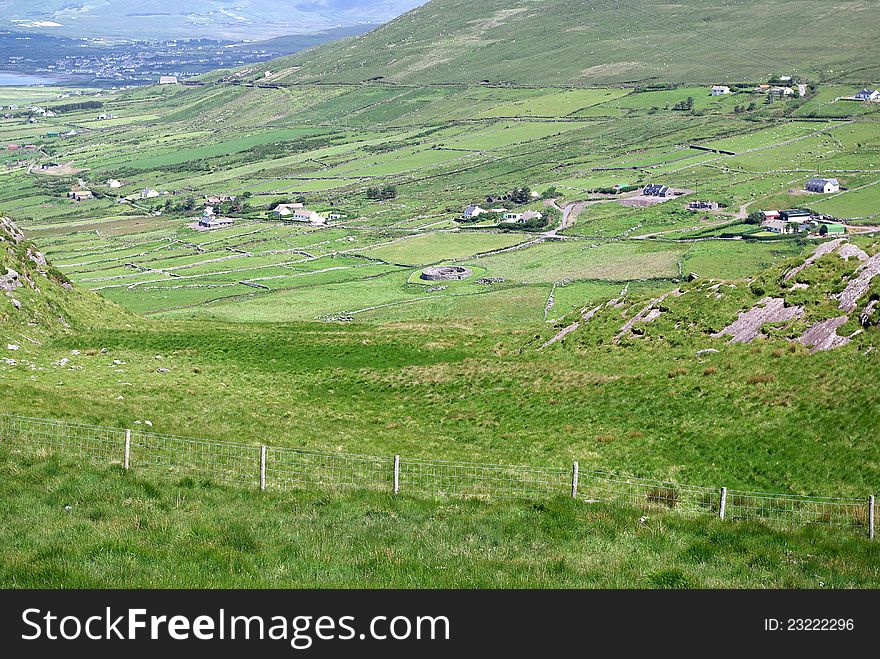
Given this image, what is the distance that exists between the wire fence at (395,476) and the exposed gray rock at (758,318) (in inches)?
628

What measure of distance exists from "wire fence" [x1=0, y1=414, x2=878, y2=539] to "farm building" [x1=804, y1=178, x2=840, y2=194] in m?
181

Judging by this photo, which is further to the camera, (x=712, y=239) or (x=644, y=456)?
(x=712, y=239)

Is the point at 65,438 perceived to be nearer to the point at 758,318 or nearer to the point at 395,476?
the point at 395,476

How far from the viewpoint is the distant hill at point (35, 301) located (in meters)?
50.5

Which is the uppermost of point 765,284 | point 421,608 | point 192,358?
point 421,608

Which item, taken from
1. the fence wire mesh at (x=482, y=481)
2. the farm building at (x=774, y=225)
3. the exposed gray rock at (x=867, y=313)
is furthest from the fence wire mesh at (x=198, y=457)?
the farm building at (x=774, y=225)

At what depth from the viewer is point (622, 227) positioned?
17788 centimetres

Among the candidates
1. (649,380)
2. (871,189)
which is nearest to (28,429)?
(649,380)

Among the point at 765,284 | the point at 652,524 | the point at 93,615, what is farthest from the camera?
the point at 765,284

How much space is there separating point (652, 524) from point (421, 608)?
8.02 m

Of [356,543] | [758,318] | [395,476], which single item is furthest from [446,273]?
[356,543]

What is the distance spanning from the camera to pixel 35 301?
177ft

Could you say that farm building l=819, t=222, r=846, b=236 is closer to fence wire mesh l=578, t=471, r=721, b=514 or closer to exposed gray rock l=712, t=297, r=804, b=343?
exposed gray rock l=712, t=297, r=804, b=343

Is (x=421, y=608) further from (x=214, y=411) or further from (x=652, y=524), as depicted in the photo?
(x=214, y=411)
